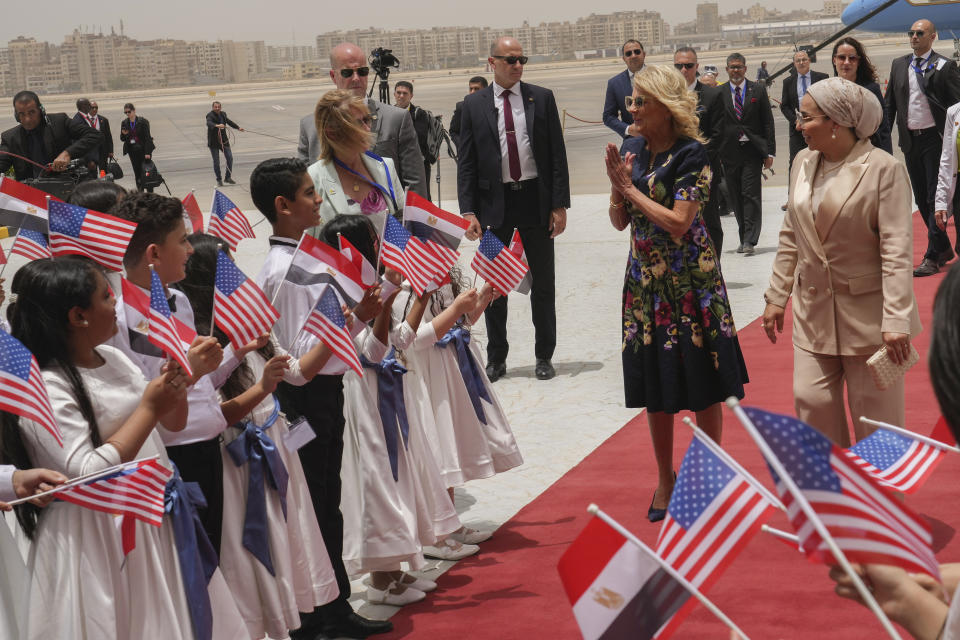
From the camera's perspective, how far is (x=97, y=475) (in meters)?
2.80

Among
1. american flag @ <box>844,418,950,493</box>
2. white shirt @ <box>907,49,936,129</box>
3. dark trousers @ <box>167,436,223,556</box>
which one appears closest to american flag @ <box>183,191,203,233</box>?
dark trousers @ <box>167,436,223,556</box>

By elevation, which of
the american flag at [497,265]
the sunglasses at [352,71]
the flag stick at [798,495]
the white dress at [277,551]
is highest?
the sunglasses at [352,71]

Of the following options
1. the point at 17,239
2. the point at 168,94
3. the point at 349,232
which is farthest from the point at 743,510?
the point at 168,94

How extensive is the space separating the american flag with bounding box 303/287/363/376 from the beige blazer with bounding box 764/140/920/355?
1902mm

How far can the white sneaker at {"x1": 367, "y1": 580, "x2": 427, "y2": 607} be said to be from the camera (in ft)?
14.6

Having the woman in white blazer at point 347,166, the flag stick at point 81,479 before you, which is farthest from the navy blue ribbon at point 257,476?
the woman in white blazer at point 347,166

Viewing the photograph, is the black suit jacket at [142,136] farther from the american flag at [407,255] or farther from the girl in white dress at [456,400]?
the american flag at [407,255]

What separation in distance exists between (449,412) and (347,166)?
115cm

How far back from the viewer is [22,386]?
278 cm

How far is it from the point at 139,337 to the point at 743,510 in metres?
1.92

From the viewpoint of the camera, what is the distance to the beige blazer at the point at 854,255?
4434 mm

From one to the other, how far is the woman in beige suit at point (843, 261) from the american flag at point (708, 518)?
2.50m

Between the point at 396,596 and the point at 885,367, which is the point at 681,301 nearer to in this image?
the point at 885,367

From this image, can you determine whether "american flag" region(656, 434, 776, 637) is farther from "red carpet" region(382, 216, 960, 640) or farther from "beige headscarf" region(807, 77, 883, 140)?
"beige headscarf" region(807, 77, 883, 140)
